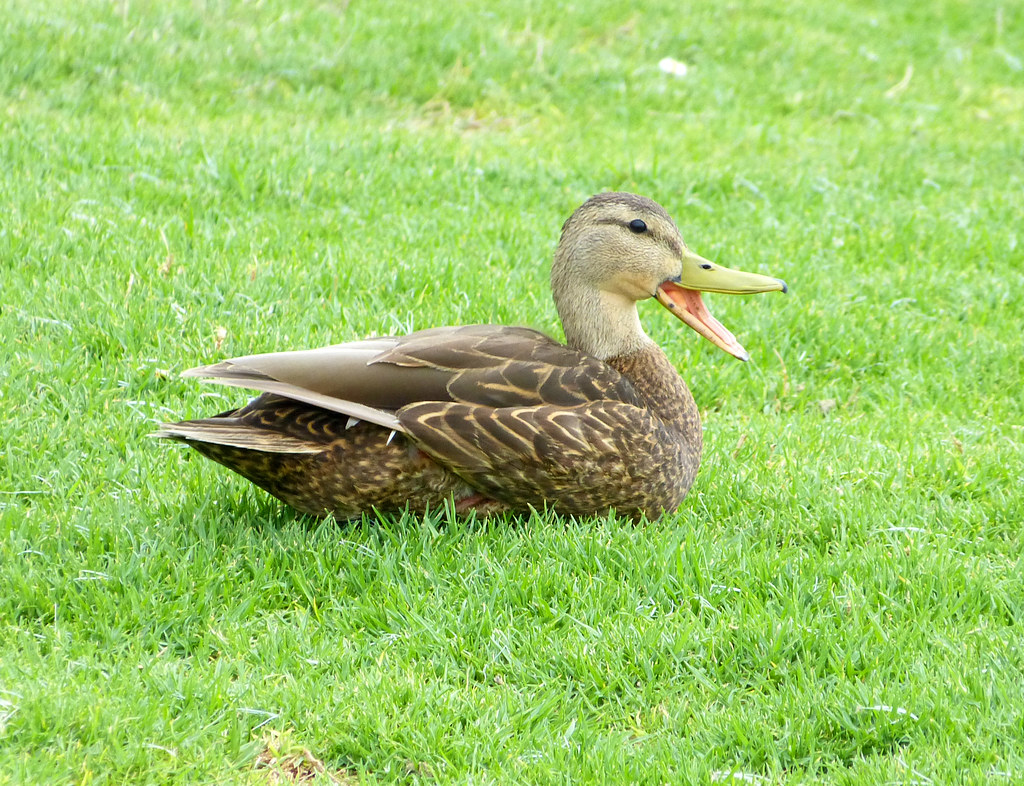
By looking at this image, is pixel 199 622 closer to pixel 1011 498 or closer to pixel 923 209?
pixel 1011 498

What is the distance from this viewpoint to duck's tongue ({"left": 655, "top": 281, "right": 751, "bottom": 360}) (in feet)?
13.8

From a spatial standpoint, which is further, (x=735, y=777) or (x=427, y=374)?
(x=427, y=374)

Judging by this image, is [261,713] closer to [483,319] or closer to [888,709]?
[888,709]

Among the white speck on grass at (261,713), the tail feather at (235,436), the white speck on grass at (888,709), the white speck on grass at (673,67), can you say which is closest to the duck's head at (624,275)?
the tail feather at (235,436)

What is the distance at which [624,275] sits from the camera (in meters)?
4.17

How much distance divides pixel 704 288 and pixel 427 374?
1088mm

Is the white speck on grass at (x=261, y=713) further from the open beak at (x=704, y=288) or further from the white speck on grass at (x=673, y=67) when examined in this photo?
the white speck on grass at (x=673, y=67)

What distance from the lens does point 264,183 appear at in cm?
662

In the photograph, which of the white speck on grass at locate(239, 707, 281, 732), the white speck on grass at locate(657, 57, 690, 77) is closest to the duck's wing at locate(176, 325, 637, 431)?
the white speck on grass at locate(239, 707, 281, 732)

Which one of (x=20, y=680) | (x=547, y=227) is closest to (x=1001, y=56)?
(x=547, y=227)

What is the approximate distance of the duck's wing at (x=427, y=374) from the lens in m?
3.63

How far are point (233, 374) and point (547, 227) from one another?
3216 millimetres

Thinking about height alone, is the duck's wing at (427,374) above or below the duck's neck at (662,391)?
above

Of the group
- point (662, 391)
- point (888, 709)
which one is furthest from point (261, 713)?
point (662, 391)
